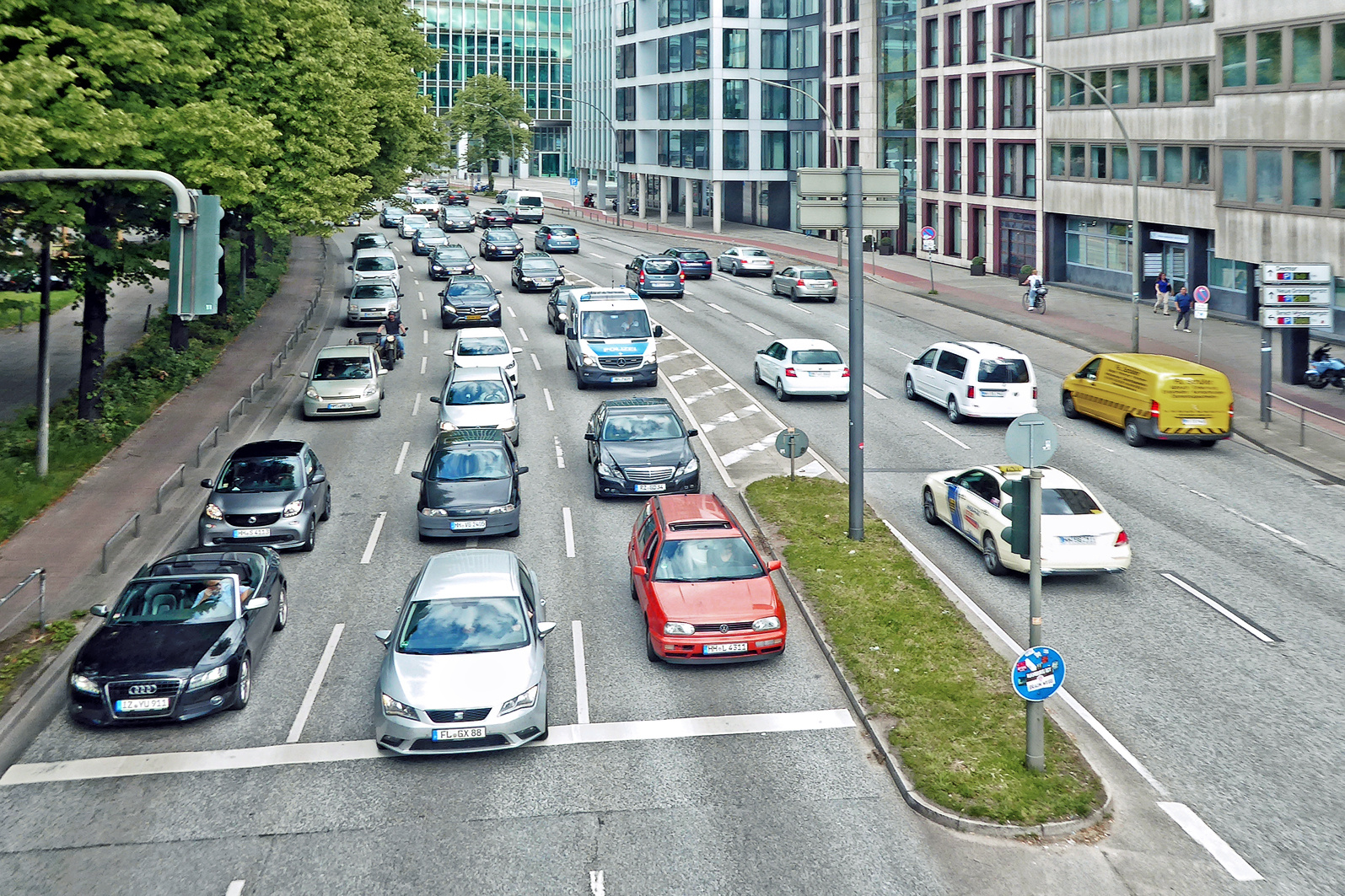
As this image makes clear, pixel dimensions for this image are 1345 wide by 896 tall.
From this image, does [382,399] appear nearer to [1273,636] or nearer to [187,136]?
[187,136]

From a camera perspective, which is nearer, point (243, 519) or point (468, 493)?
point (243, 519)

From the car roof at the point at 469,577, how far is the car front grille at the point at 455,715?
2.02 m

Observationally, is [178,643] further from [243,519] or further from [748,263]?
[748,263]

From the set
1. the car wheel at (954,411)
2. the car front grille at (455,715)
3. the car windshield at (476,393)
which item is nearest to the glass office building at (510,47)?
the car wheel at (954,411)

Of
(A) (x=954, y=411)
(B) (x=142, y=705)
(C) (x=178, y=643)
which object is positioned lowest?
(B) (x=142, y=705)

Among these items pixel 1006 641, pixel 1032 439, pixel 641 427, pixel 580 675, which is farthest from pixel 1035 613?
pixel 641 427

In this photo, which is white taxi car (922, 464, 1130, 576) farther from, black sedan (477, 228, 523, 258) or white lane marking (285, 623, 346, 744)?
black sedan (477, 228, 523, 258)

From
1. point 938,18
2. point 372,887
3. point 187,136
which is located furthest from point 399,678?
point 938,18

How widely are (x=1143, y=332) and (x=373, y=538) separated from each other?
2948 cm

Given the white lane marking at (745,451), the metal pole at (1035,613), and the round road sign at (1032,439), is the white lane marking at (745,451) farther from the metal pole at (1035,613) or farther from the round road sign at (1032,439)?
the metal pole at (1035,613)

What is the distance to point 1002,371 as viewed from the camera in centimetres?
2975

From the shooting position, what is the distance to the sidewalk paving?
1129 inches

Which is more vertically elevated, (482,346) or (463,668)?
(482,346)

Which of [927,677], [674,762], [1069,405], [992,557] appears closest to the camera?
[674,762]
